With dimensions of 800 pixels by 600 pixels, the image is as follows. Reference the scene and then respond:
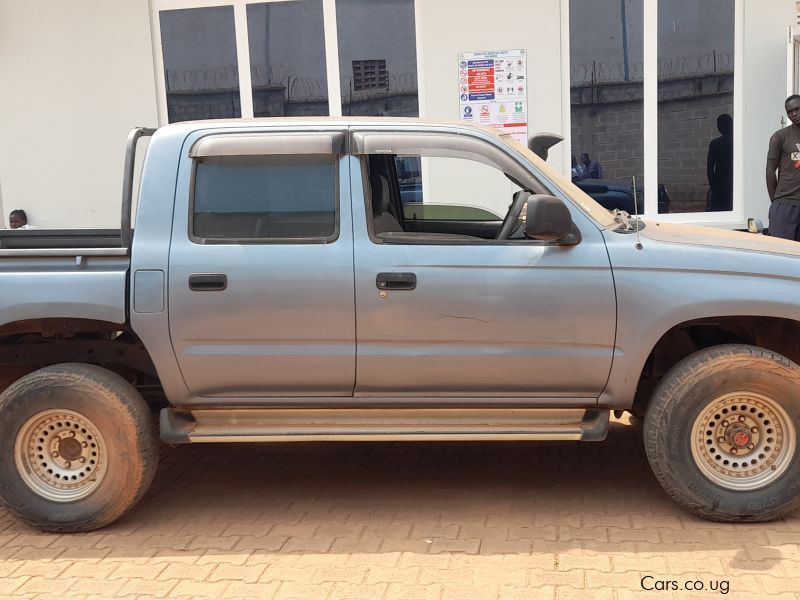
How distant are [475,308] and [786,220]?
5.03 metres

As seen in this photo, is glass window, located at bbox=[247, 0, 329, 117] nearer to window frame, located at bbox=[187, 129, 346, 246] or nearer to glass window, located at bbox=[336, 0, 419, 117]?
glass window, located at bbox=[336, 0, 419, 117]

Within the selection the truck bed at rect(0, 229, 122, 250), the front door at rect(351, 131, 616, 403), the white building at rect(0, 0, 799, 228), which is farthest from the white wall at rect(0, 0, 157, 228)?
the front door at rect(351, 131, 616, 403)

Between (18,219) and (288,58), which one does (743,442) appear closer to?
(288,58)

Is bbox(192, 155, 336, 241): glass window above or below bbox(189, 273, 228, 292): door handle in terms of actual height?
above

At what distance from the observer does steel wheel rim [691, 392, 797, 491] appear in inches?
168

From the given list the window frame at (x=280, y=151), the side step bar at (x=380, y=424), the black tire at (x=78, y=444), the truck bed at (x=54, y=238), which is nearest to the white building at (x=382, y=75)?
the truck bed at (x=54, y=238)

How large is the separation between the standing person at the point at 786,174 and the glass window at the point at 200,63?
218 inches

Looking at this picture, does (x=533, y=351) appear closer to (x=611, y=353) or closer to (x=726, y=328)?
(x=611, y=353)

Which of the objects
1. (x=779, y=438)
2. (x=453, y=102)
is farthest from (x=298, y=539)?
(x=453, y=102)

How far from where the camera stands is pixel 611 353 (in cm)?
427

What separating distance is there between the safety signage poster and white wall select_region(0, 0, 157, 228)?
3387 millimetres

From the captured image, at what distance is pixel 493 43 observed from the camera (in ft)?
29.1

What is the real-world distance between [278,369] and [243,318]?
31cm

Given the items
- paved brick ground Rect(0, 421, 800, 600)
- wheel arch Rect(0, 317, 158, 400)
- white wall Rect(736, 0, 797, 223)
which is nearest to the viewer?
paved brick ground Rect(0, 421, 800, 600)
